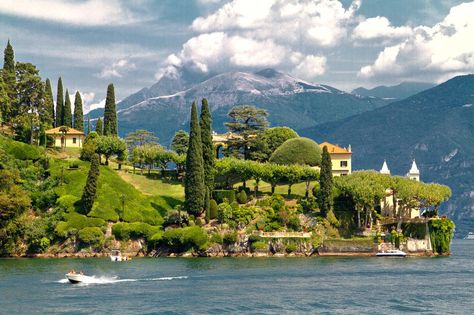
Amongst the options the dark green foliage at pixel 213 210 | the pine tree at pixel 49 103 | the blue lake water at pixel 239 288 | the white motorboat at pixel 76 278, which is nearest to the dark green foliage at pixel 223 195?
the dark green foliage at pixel 213 210

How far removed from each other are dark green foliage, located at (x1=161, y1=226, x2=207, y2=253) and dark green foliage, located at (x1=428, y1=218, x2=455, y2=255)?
127ft

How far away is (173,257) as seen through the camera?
119m

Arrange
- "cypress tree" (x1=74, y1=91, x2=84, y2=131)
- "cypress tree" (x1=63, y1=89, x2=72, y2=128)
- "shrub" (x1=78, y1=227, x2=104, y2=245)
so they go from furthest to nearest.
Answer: "cypress tree" (x1=74, y1=91, x2=84, y2=131) < "cypress tree" (x1=63, y1=89, x2=72, y2=128) < "shrub" (x1=78, y1=227, x2=104, y2=245)

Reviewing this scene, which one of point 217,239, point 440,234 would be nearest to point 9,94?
point 217,239

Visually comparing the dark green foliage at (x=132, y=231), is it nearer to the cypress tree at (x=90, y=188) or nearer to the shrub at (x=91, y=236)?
the shrub at (x=91, y=236)

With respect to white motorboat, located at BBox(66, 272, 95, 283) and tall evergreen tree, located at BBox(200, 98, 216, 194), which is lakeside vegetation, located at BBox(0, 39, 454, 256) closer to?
tall evergreen tree, located at BBox(200, 98, 216, 194)

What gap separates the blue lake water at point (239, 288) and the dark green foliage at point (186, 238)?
1142cm

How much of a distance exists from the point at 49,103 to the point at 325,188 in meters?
63.8

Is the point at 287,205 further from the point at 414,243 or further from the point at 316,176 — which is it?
the point at 414,243

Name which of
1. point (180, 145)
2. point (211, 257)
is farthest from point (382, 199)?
point (180, 145)

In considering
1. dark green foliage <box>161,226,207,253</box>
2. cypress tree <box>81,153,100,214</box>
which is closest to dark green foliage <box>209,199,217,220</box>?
dark green foliage <box>161,226,207,253</box>

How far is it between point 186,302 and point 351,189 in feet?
206

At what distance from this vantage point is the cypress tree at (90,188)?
407 ft

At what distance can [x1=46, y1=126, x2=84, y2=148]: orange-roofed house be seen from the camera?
15500 cm
